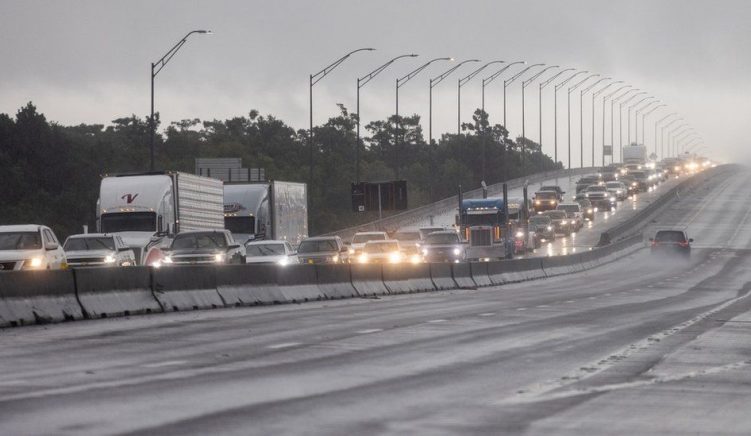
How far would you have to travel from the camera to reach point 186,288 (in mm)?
28031

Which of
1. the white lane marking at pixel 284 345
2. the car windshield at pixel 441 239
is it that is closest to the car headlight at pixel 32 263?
the white lane marking at pixel 284 345

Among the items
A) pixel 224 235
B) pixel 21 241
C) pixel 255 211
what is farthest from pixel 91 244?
pixel 255 211

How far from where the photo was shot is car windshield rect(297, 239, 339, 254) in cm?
5084

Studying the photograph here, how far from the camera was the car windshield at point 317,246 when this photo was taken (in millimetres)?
50844

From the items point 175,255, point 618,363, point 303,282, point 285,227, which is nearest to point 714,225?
point 285,227

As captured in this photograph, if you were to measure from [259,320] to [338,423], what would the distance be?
14.0 m

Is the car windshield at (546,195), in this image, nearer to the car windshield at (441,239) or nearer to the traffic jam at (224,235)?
the traffic jam at (224,235)

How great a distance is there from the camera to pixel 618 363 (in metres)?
16.0

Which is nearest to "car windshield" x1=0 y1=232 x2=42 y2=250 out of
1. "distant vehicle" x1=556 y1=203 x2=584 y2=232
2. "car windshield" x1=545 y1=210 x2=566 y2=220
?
"car windshield" x1=545 y1=210 x2=566 y2=220

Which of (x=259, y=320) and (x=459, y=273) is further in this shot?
(x=459, y=273)

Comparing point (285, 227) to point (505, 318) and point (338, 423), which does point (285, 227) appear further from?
point (338, 423)

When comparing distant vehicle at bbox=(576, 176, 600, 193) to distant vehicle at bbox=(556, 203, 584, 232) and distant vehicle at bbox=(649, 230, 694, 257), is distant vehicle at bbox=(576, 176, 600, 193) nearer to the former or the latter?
distant vehicle at bbox=(556, 203, 584, 232)

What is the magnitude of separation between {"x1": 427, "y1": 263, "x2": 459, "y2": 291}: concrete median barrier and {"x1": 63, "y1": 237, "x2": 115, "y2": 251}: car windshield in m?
9.32

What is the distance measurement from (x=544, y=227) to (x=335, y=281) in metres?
59.9
